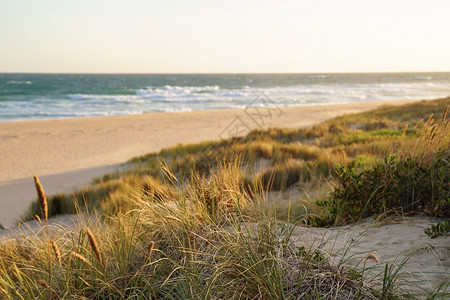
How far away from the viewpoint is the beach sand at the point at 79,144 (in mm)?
9516

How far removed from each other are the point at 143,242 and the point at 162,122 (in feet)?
67.5

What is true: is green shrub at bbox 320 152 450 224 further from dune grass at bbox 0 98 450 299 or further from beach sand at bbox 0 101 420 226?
beach sand at bbox 0 101 420 226

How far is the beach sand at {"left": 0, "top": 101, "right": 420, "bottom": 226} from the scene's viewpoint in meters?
9.52

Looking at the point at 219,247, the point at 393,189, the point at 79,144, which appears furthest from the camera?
the point at 79,144

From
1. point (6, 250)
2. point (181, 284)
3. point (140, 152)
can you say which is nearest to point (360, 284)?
point (181, 284)

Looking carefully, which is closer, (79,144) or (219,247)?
(219,247)

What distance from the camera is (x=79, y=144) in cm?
1545

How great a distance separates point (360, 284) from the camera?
2.07 metres

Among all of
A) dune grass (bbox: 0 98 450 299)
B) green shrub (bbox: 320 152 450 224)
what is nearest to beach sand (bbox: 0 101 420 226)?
dune grass (bbox: 0 98 450 299)

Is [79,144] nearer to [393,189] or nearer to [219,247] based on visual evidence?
[393,189]

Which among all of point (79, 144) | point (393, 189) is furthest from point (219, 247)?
point (79, 144)

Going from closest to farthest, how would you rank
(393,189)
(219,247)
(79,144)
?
1. (219,247)
2. (393,189)
3. (79,144)

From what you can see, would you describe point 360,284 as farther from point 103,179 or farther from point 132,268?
point 103,179

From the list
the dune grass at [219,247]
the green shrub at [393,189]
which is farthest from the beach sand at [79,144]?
the green shrub at [393,189]
